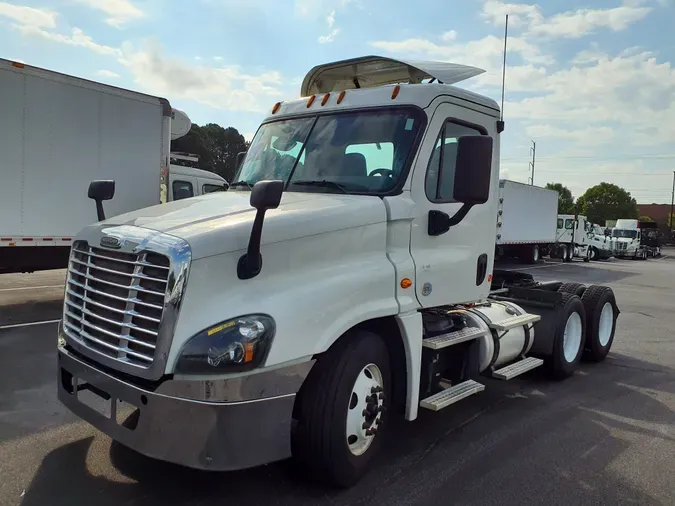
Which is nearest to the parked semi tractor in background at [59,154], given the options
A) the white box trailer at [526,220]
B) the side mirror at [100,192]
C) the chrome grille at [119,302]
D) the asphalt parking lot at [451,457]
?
the asphalt parking lot at [451,457]

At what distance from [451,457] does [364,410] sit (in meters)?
1.05

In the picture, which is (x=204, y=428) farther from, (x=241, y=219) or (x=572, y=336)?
(x=572, y=336)

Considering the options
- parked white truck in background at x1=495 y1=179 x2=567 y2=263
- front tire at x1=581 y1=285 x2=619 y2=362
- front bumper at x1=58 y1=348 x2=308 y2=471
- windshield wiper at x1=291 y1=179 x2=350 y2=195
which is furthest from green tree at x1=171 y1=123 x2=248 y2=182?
front bumper at x1=58 y1=348 x2=308 y2=471

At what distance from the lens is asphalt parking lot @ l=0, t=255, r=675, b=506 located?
12.1 feet

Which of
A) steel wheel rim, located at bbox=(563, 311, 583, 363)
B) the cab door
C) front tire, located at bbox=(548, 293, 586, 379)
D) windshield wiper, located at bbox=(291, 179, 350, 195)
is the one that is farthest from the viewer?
steel wheel rim, located at bbox=(563, 311, 583, 363)

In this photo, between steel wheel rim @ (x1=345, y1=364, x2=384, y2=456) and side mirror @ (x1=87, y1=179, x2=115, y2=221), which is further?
side mirror @ (x1=87, y1=179, x2=115, y2=221)

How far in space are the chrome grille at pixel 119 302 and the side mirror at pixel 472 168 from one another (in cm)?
208

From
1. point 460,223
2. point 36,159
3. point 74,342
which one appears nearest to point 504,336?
point 460,223

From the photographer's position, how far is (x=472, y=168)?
3996mm

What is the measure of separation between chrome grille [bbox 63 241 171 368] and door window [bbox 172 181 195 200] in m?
9.20

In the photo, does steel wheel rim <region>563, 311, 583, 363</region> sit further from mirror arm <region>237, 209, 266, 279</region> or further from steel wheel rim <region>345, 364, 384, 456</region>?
mirror arm <region>237, 209, 266, 279</region>

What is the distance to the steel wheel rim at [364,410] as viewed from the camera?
3704mm

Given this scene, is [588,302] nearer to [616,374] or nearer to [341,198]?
[616,374]

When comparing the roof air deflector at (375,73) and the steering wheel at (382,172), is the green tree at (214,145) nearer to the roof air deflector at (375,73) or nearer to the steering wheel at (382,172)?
the roof air deflector at (375,73)
